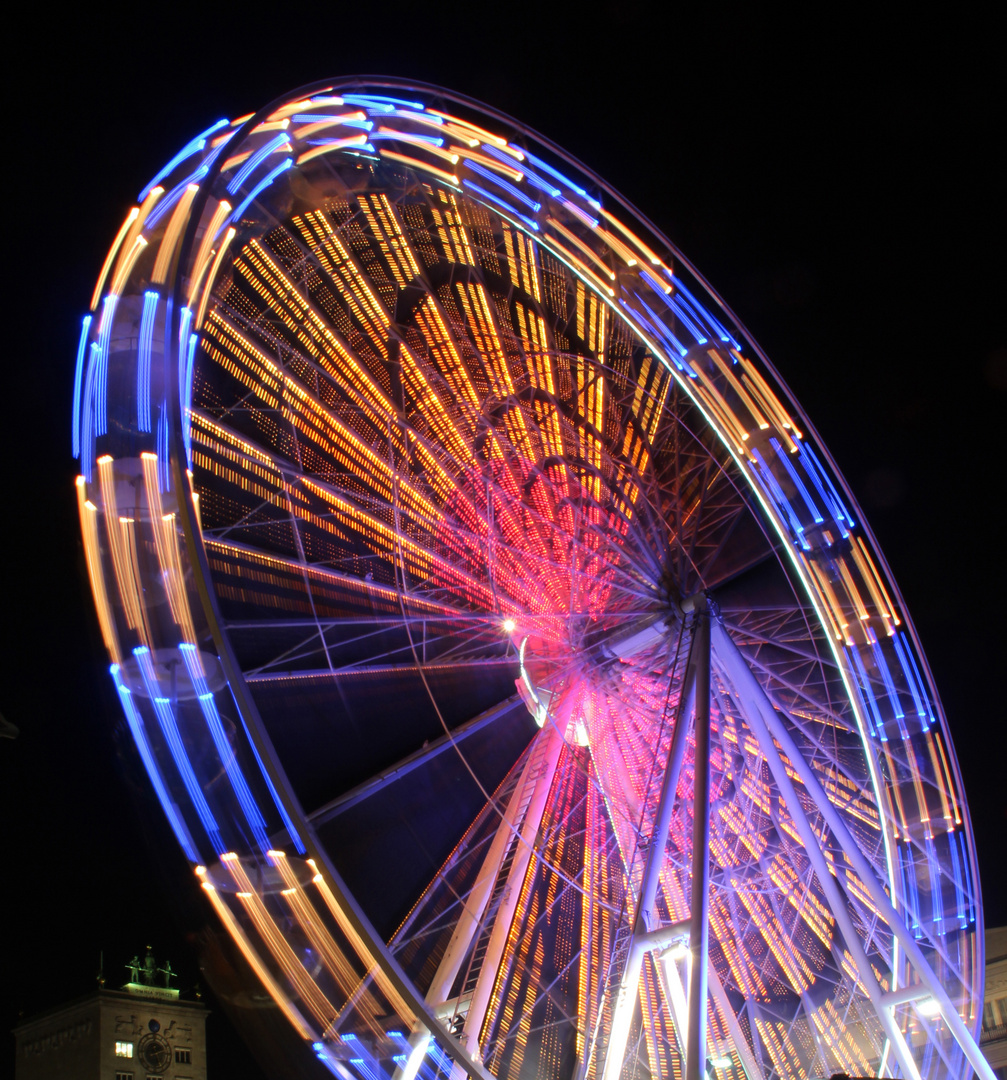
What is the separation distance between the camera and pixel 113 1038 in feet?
156

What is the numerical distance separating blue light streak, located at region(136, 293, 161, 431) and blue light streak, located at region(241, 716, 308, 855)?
93.8 inches

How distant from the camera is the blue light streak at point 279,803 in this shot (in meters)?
6.81

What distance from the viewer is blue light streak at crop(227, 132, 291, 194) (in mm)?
8750

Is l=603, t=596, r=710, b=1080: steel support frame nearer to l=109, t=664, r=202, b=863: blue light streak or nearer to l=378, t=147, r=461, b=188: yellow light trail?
l=109, t=664, r=202, b=863: blue light streak

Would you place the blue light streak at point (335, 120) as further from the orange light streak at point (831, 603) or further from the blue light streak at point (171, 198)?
the orange light streak at point (831, 603)

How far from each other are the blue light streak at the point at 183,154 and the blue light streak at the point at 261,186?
0.57 metres

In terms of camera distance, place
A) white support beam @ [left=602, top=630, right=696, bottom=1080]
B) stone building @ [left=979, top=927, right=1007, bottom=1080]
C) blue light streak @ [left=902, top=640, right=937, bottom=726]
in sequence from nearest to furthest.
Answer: white support beam @ [left=602, top=630, right=696, bottom=1080] → blue light streak @ [left=902, top=640, right=937, bottom=726] → stone building @ [left=979, top=927, right=1007, bottom=1080]

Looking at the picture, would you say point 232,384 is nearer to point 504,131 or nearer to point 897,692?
point 504,131

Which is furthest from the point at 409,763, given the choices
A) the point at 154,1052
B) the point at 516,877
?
the point at 154,1052

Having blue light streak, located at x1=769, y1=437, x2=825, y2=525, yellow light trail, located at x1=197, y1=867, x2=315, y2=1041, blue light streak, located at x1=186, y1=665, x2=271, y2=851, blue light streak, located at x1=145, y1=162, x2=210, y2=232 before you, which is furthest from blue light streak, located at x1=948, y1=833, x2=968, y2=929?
blue light streak, located at x1=145, y1=162, x2=210, y2=232

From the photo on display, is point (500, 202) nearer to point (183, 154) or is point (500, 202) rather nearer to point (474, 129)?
point (474, 129)

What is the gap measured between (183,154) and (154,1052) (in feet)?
169

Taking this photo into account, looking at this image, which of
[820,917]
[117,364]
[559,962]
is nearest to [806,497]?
[820,917]

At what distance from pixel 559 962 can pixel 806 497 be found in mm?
6324
